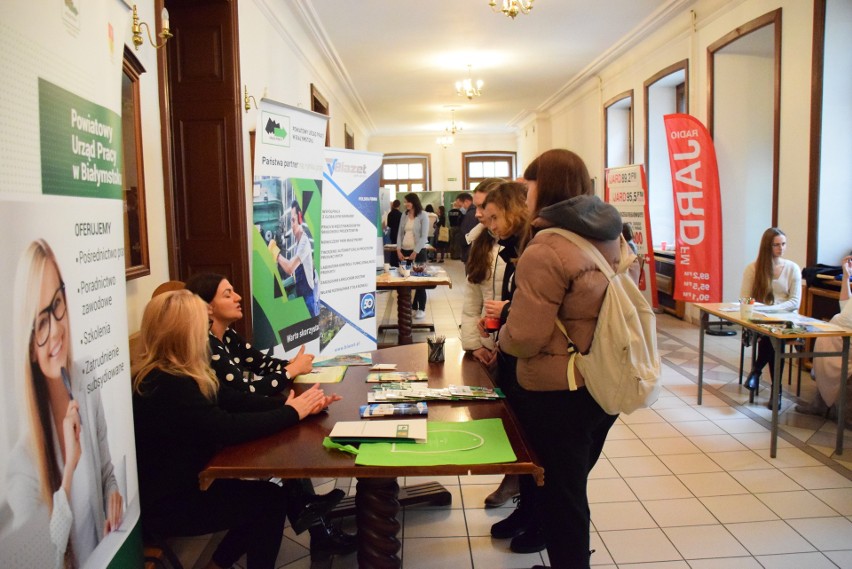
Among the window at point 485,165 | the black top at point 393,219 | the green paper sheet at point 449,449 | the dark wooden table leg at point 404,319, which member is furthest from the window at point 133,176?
the window at point 485,165

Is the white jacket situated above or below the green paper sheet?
above

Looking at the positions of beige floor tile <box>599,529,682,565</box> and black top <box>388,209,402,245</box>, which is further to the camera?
black top <box>388,209,402,245</box>

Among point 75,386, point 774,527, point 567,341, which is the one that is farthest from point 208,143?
point 774,527

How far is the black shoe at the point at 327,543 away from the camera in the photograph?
8.71ft

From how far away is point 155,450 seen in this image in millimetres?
2016

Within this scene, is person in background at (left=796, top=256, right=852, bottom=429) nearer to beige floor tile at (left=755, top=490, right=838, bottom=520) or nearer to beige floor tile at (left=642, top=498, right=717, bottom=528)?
beige floor tile at (left=755, top=490, right=838, bottom=520)

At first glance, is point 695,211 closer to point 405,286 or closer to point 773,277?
point 773,277

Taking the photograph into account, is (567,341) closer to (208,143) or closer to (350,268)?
(350,268)

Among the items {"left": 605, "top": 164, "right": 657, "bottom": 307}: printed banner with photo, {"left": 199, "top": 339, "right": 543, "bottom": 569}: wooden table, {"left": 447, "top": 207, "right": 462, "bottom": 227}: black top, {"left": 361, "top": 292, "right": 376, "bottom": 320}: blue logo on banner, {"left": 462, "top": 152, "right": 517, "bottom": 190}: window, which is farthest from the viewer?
{"left": 462, "top": 152, "right": 517, "bottom": 190}: window

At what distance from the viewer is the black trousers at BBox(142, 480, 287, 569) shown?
2.06 metres

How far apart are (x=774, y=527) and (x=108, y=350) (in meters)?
2.90

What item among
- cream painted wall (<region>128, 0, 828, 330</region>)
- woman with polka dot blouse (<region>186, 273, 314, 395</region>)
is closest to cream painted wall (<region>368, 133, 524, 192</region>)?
cream painted wall (<region>128, 0, 828, 330</region>)

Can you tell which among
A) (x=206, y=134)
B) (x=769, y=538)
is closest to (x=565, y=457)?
(x=769, y=538)

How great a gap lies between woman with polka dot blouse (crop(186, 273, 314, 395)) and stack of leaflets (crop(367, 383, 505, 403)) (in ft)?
1.22
